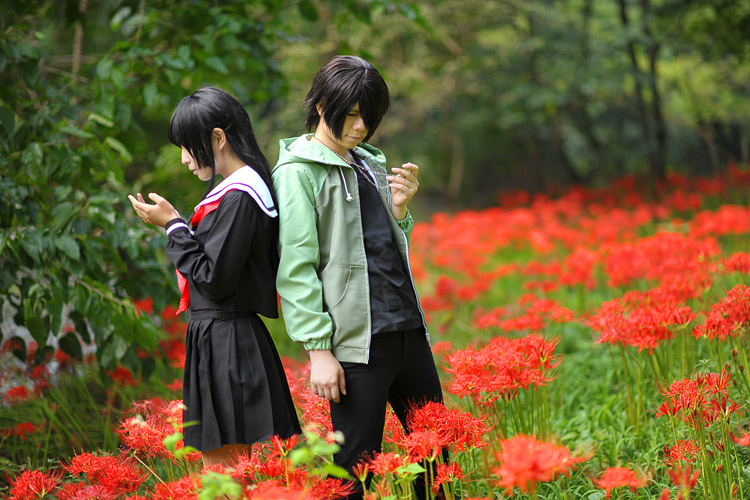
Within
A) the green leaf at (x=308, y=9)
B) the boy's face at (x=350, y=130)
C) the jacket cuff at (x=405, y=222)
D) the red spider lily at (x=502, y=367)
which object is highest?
the green leaf at (x=308, y=9)

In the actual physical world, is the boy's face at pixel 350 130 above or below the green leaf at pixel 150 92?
below

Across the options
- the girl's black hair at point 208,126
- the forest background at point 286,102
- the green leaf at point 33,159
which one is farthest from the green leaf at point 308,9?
the girl's black hair at point 208,126

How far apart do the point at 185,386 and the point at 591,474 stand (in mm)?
1567

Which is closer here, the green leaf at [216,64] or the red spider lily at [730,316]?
the red spider lily at [730,316]

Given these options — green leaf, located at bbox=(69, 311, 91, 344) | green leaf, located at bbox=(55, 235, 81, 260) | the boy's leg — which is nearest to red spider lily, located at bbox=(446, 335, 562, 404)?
the boy's leg

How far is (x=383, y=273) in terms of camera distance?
1.83 meters

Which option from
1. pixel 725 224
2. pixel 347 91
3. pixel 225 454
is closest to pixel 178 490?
pixel 225 454

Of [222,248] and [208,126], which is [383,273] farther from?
[208,126]

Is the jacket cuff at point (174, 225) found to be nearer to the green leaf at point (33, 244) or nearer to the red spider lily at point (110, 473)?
the red spider lily at point (110, 473)

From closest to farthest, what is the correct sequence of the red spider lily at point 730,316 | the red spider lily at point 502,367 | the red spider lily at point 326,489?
the red spider lily at point 326,489 → the red spider lily at point 502,367 → the red spider lily at point 730,316

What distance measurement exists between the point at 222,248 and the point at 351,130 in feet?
1.55

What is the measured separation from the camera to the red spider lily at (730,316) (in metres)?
2.17

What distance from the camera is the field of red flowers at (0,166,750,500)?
5.29 feet

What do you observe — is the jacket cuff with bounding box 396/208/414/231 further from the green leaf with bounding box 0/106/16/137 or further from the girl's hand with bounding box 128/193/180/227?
the green leaf with bounding box 0/106/16/137
